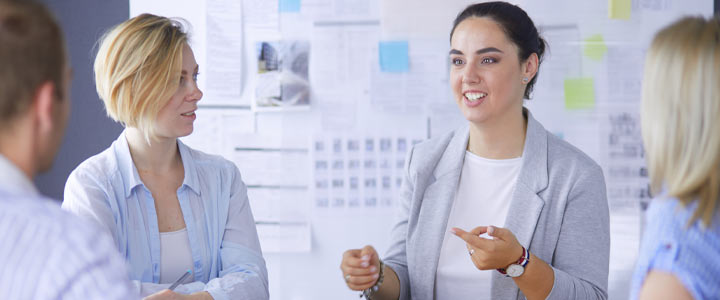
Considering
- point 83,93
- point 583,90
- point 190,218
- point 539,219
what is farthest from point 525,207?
point 83,93

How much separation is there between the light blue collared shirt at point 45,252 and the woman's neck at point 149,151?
1.05 meters

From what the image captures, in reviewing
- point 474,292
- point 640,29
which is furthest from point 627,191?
point 474,292

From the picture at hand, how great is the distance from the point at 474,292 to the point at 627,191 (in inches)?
53.4

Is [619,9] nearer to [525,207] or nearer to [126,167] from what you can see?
[525,207]

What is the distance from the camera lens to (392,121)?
279 centimetres

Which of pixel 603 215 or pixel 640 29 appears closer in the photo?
pixel 603 215

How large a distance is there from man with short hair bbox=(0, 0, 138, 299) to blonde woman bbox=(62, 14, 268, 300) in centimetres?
88

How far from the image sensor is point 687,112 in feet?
2.95

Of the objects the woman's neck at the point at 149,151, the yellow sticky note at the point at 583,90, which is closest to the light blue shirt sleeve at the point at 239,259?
the woman's neck at the point at 149,151

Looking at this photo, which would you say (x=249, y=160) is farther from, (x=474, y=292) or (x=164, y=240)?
(x=474, y=292)

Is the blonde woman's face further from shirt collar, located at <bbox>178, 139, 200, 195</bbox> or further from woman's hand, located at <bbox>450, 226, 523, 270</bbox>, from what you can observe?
woman's hand, located at <bbox>450, 226, 523, 270</bbox>

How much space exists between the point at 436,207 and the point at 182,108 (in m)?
0.85

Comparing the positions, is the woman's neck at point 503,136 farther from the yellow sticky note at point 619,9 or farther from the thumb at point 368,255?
the yellow sticky note at point 619,9

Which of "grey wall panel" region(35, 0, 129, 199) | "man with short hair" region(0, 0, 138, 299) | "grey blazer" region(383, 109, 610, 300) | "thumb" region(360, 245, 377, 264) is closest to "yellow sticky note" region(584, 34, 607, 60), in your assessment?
"grey blazer" region(383, 109, 610, 300)
